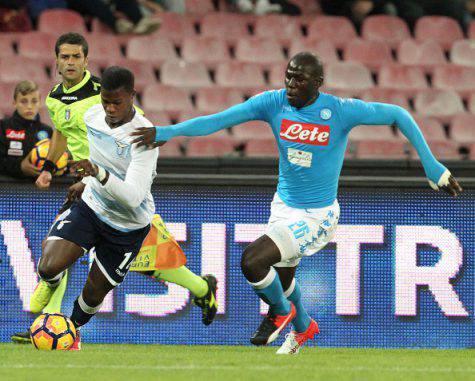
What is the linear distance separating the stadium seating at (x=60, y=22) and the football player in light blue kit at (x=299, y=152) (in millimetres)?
6552

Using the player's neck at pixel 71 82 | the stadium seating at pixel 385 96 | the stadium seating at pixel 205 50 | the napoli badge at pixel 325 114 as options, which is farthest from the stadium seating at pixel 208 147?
the napoli badge at pixel 325 114

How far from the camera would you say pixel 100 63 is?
13414 mm

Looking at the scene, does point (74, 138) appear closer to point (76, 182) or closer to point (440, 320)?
point (76, 182)

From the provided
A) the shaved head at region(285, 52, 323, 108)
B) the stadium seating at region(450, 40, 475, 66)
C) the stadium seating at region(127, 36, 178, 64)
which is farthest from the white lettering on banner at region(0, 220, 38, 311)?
the stadium seating at region(450, 40, 475, 66)

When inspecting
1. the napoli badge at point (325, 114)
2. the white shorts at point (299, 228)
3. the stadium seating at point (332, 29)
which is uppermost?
the napoli badge at point (325, 114)

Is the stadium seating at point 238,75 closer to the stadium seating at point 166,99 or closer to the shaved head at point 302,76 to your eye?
the stadium seating at point 166,99

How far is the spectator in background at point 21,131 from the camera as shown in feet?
30.2

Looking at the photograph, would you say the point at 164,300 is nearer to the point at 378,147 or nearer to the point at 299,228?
the point at 299,228

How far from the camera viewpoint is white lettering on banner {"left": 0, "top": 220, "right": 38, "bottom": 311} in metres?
8.96

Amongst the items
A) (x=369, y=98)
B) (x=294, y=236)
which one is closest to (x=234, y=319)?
(x=294, y=236)

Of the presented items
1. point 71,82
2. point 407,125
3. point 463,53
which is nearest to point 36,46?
point 463,53

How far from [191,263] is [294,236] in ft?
4.94

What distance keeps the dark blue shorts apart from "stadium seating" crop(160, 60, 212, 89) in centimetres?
561

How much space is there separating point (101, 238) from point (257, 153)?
4.71 meters
